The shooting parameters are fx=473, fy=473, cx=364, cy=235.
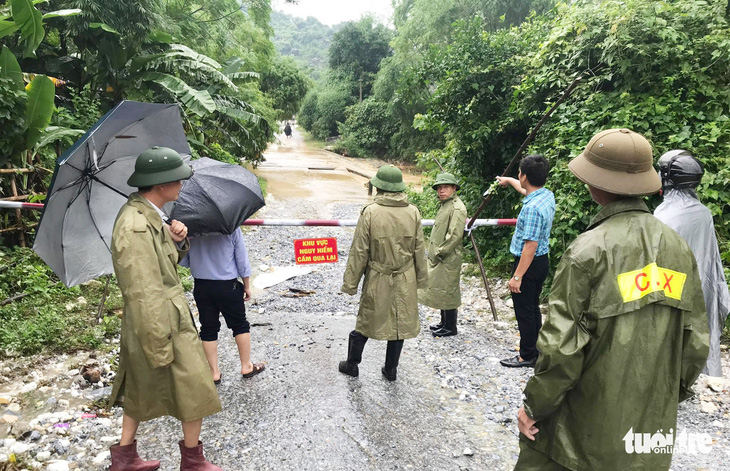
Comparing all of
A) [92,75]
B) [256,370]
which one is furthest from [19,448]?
[92,75]

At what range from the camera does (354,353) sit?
13.5 feet

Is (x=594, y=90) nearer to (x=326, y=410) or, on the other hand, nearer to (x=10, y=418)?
(x=326, y=410)

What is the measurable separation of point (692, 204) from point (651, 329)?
2.04m

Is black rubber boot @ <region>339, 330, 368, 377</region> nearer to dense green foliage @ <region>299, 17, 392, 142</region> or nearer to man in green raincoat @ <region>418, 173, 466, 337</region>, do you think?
man in green raincoat @ <region>418, 173, 466, 337</region>

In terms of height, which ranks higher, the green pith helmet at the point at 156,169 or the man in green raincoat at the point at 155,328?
the green pith helmet at the point at 156,169

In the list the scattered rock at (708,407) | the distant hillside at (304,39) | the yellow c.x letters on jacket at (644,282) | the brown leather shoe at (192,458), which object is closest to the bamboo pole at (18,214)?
the brown leather shoe at (192,458)

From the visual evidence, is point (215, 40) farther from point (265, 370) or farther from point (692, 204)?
point (692, 204)

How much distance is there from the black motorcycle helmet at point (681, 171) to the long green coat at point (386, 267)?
1846mm

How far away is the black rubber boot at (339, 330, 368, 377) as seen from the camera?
4.05 metres

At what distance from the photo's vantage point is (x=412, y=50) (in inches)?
1036

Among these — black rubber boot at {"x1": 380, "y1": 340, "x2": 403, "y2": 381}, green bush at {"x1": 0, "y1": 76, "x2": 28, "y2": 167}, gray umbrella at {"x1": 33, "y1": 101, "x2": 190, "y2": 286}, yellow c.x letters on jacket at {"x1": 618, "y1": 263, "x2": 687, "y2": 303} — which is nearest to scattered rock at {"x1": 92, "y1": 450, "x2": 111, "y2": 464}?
gray umbrella at {"x1": 33, "y1": 101, "x2": 190, "y2": 286}

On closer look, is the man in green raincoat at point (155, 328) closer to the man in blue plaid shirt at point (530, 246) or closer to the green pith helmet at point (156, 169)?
the green pith helmet at point (156, 169)

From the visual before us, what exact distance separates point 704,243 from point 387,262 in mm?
2291

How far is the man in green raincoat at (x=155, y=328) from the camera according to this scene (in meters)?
2.42
